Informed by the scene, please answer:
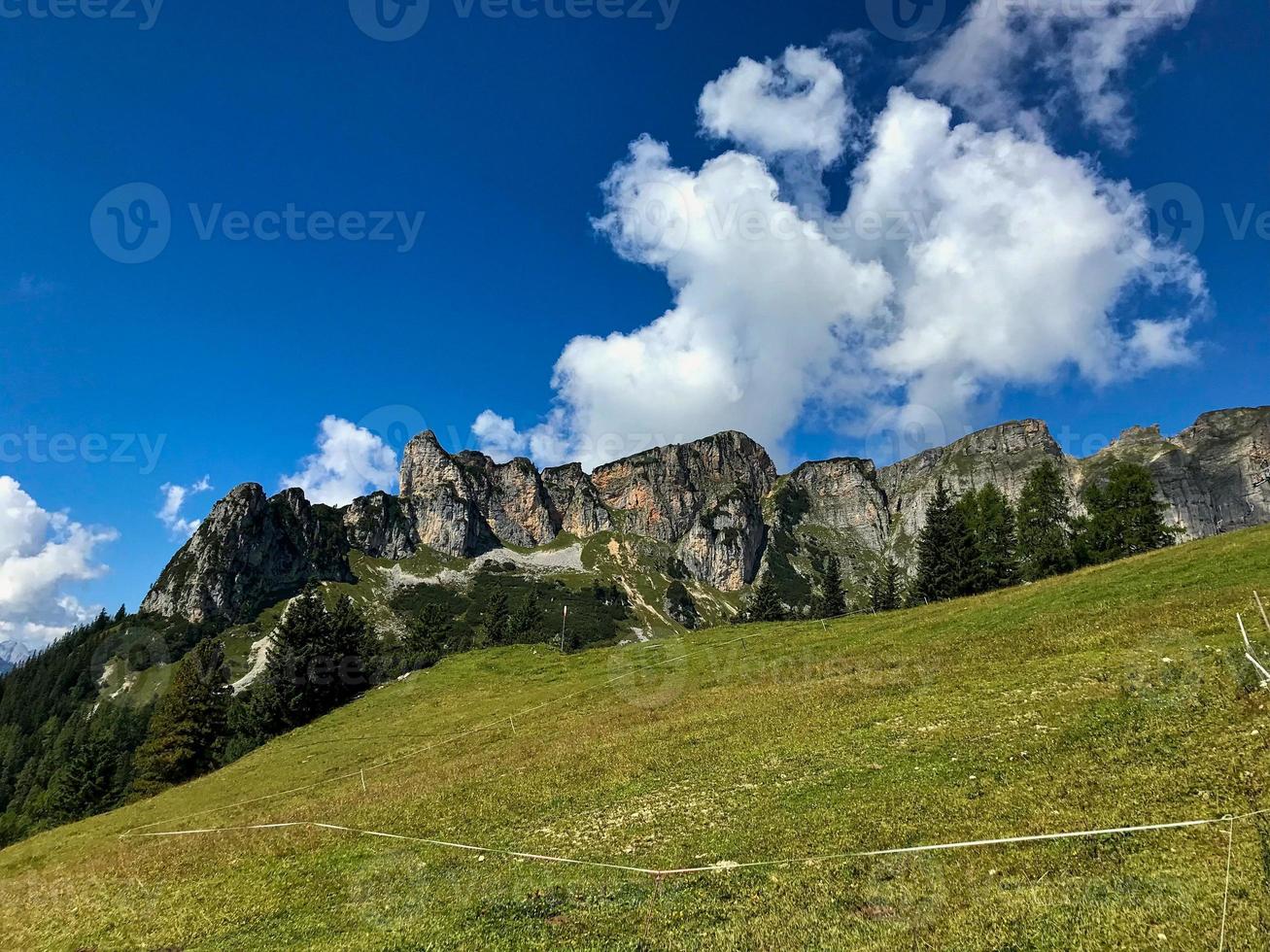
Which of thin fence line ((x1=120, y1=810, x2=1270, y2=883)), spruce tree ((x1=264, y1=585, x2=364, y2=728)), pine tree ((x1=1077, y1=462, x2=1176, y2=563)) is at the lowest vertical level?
thin fence line ((x1=120, y1=810, x2=1270, y2=883))

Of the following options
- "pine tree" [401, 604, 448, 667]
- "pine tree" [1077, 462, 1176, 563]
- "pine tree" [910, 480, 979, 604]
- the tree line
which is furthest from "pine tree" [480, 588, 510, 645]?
"pine tree" [1077, 462, 1176, 563]

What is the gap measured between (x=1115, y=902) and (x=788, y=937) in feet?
15.6

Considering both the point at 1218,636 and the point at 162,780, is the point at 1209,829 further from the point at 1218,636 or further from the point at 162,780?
the point at 162,780

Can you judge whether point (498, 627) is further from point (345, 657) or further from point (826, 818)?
point (826, 818)

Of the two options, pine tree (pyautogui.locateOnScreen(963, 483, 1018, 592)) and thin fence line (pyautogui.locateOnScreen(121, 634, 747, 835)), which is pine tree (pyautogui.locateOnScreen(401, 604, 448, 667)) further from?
pine tree (pyautogui.locateOnScreen(963, 483, 1018, 592))

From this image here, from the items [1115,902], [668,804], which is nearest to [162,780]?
[668,804]

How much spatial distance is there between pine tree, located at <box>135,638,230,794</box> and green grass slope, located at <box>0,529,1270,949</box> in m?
30.1

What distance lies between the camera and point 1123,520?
226 ft

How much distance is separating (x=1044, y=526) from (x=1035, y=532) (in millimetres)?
1226

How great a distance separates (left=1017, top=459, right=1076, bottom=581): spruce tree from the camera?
7281 cm

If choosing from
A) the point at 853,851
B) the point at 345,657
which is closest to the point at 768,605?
the point at 345,657

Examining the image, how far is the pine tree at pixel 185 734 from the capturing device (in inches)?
2534

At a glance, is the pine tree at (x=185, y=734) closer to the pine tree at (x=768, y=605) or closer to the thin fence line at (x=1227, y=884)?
the thin fence line at (x=1227, y=884)

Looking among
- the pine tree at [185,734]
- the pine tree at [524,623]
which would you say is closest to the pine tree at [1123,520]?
the pine tree at [185,734]
